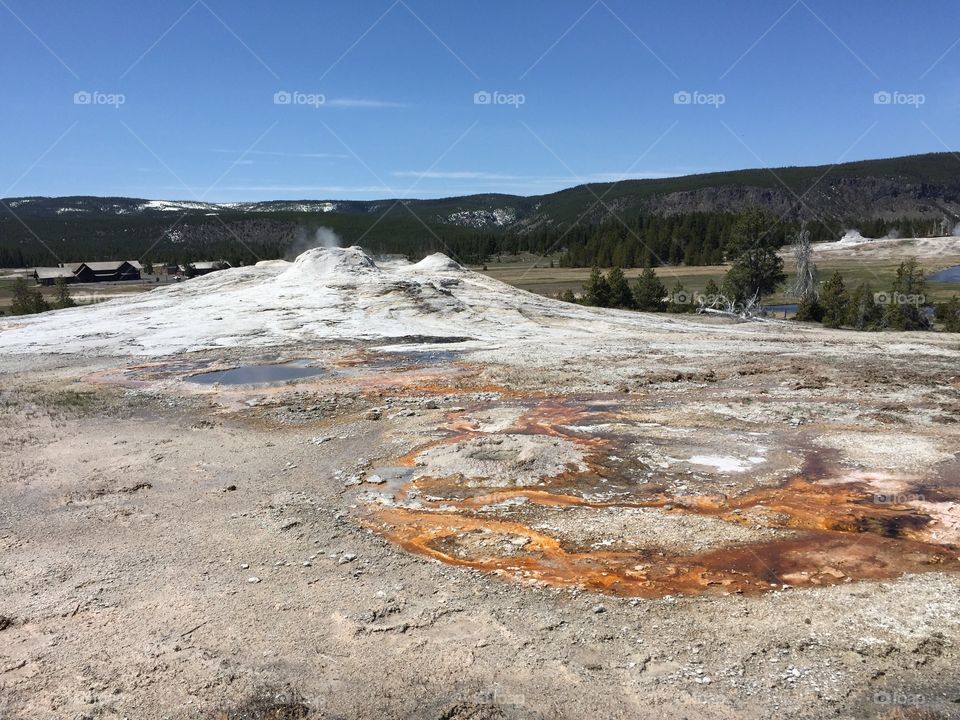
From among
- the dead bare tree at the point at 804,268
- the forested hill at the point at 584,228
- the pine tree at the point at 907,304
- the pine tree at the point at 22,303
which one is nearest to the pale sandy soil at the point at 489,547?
the pine tree at the point at 907,304

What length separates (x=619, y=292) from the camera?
139ft

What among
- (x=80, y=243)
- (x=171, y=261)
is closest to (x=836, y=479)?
(x=171, y=261)

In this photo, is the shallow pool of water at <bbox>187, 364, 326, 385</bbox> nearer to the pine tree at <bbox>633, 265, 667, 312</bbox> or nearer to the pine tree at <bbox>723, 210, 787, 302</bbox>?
the pine tree at <bbox>633, 265, 667, 312</bbox>

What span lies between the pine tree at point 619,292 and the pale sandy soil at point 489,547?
25.2 metres

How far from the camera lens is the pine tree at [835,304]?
3500cm

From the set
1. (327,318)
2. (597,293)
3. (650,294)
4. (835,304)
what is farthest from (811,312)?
(327,318)

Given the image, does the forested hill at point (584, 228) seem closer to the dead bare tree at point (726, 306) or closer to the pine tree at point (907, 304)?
the dead bare tree at point (726, 306)

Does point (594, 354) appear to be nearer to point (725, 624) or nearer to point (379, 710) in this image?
point (725, 624)

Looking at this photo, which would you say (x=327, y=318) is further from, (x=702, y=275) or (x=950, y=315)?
(x=702, y=275)

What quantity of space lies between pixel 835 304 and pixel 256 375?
3061 cm

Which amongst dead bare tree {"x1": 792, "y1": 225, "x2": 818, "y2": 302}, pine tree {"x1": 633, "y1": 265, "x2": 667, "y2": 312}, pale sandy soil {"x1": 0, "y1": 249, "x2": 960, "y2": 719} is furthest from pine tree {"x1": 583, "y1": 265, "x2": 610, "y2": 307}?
pale sandy soil {"x1": 0, "y1": 249, "x2": 960, "y2": 719}

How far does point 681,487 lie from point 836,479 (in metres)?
2.41

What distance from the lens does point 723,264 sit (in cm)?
9250

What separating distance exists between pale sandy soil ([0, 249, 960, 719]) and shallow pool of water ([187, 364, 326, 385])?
1473 mm
